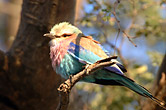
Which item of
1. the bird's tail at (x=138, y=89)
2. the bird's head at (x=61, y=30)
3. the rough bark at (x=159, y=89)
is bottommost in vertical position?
the rough bark at (x=159, y=89)

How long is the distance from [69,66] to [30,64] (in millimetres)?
1049

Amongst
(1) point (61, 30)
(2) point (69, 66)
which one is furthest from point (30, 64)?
(2) point (69, 66)

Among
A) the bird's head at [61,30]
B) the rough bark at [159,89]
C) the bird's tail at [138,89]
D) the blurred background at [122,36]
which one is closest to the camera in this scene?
the bird's tail at [138,89]

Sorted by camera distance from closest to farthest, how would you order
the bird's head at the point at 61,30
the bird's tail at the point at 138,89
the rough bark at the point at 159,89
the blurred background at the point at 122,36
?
the bird's tail at the point at 138,89 → the bird's head at the point at 61,30 → the rough bark at the point at 159,89 → the blurred background at the point at 122,36

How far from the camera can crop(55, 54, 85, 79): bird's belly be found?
11.6ft

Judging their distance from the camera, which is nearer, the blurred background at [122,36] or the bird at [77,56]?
the bird at [77,56]

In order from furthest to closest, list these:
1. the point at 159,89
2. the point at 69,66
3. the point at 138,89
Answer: the point at 159,89 < the point at 69,66 < the point at 138,89

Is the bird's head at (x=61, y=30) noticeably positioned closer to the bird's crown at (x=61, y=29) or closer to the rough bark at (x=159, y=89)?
the bird's crown at (x=61, y=29)

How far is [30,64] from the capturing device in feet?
14.2

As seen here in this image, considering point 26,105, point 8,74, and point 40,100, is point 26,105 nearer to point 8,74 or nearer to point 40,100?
point 40,100

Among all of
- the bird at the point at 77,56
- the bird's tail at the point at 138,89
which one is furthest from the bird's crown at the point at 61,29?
the bird's tail at the point at 138,89

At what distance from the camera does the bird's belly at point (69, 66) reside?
11.6 ft

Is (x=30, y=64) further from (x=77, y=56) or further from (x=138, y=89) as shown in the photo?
(x=138, y=89)

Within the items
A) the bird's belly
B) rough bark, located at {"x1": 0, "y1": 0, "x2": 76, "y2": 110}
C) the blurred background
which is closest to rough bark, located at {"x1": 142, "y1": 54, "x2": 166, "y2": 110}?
the blurred background
